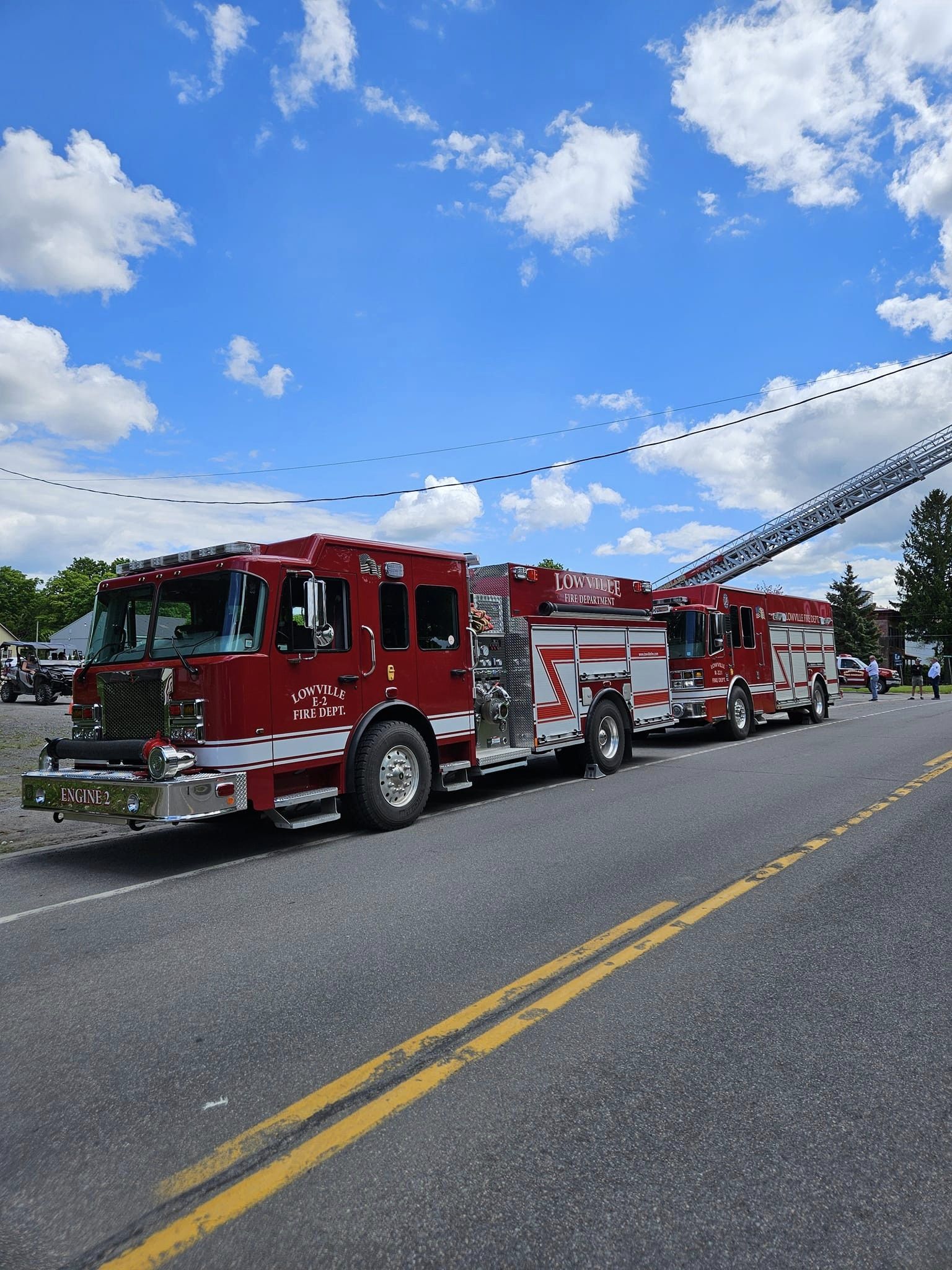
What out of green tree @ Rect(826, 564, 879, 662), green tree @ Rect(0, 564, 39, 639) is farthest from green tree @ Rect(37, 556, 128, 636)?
green tree @ Rect(826, 564, 879, 662)

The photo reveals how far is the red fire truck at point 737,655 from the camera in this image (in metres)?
15.6

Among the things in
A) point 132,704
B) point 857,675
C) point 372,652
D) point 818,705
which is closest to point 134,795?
point 132,704

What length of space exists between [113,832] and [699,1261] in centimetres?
802

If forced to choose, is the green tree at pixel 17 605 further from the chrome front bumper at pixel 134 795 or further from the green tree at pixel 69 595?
the chrome front bumper at pixel 134 795

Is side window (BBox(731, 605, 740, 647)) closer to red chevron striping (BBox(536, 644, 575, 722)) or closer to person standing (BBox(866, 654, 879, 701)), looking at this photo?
red chevron striping (BBox(536, 644, 575, 722))

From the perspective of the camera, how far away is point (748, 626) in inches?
680

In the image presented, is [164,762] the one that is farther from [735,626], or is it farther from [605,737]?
[735,626]

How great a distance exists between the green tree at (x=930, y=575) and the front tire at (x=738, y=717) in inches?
2535

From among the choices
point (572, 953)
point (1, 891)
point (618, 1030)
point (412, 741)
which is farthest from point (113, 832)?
point (618, 1030)

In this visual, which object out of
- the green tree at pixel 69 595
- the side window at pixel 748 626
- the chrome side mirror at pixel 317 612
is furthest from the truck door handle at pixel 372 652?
the green tree at pixel 69 595

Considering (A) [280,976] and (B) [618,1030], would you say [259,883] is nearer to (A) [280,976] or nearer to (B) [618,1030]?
(A) [280,976]

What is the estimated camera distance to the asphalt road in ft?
7.85

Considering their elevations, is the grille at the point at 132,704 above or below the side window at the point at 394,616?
below

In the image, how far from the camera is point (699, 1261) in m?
2.23
